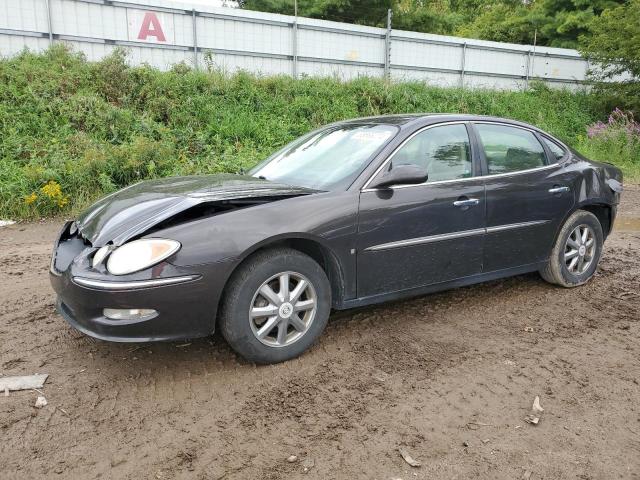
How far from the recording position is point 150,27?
12922 mm

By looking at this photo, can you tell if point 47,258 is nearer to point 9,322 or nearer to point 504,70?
point 9,322

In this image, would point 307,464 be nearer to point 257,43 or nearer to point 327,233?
point 327,233

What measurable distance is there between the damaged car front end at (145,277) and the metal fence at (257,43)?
10.7 m

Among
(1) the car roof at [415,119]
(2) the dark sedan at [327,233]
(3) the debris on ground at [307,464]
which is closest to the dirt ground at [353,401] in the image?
(3) the debris on ground at [307,464]

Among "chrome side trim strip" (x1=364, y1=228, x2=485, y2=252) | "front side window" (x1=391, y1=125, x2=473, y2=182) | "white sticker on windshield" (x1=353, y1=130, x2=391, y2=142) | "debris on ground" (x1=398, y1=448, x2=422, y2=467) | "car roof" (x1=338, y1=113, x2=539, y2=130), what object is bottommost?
"debris on ground" (x1=398, y1=448, x2=422, y2=467)

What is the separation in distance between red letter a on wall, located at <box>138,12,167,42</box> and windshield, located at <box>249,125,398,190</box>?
9.93 m

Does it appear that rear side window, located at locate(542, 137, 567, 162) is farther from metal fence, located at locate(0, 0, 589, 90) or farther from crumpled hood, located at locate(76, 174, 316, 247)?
metal fence, located at locate(0, 0, 589, 90)

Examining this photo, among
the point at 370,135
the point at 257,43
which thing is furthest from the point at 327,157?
the point at 257,43

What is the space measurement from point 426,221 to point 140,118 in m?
8.39

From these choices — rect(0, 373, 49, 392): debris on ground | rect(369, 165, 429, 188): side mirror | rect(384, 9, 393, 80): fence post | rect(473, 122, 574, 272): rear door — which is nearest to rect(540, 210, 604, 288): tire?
rect(473, 122, 574, 272): rear door

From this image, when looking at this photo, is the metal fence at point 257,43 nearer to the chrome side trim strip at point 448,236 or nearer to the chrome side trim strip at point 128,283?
the chrome side trim strip at point 448,236

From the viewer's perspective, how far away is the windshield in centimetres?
381

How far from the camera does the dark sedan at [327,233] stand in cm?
297

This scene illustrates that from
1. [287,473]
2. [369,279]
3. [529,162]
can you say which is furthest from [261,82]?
[287,473]
